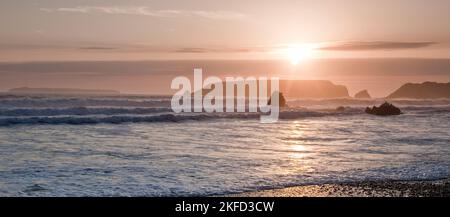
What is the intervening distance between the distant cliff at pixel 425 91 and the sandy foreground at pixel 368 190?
64.7 metres

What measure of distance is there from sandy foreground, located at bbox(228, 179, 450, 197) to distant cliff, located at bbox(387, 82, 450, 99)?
64725mm

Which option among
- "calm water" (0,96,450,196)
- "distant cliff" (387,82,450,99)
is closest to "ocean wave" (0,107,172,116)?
"calm water" (0,96,450,196)

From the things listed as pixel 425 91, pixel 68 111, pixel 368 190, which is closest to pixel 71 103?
pixel 68 111

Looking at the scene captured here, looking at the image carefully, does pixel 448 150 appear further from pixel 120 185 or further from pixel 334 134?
pixel 120 185

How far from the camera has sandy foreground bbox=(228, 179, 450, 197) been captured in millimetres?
10156

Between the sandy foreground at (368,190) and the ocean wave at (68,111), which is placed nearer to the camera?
the sandy foreground at (368,190)

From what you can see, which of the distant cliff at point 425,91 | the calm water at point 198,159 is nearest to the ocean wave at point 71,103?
the calm water at point 198,159

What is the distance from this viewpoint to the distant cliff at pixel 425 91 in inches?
2813

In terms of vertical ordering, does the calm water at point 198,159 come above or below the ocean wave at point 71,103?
→ above

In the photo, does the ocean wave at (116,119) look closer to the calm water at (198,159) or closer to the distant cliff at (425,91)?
the calm water at (198,159)

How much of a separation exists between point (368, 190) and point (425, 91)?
69663 millimetres

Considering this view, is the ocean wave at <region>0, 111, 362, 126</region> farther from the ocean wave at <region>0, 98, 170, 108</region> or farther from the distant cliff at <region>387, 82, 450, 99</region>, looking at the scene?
the distant cliff at <region>387, 82, 450, 99</region>

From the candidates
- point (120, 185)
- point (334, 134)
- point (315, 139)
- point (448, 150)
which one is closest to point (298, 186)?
point (120, 185)
